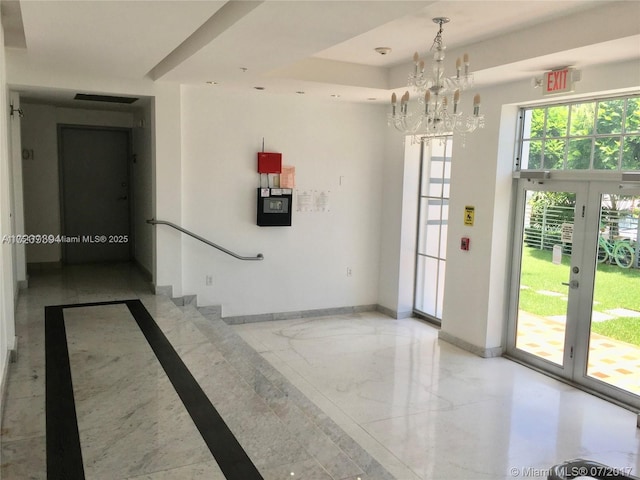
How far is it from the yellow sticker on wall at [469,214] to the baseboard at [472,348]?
1394 millimetres

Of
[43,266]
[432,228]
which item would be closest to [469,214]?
[432,228]

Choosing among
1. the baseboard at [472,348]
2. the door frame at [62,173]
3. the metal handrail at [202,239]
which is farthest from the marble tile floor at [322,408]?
the door frame at [62,173]

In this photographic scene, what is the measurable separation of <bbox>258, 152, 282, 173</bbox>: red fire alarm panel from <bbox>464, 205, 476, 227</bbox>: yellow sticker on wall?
7.83ft

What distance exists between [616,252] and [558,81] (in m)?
1.66

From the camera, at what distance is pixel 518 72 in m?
5.16

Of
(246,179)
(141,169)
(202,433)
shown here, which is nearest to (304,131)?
(246,179)

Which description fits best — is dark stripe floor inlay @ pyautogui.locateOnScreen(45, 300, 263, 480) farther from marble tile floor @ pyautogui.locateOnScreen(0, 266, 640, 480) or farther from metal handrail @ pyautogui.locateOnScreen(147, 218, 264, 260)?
metal handrail @ pyautogui.locateOnScreen(147, 218, 264, 260)

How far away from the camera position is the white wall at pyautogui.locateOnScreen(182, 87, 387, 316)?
6742mm

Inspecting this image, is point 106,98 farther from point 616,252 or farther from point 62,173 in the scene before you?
point 616,252

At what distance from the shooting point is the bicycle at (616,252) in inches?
195

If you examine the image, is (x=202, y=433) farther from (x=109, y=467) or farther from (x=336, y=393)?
(x=336, y=393)

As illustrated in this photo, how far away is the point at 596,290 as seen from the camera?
207 inches

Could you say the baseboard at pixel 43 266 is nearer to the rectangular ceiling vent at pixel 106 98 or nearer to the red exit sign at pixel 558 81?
the rectangular ceiling vent at pixel 106 98

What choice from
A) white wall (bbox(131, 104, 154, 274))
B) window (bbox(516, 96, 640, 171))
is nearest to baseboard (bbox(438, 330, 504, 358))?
window (bbox(516, 96, 640, 171))
